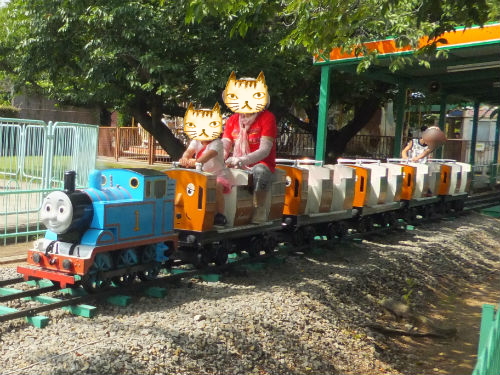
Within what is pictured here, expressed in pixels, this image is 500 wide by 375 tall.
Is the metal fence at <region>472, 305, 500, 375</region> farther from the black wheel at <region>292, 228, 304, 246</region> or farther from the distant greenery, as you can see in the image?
the distant greenery

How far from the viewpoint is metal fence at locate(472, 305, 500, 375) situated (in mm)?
2803

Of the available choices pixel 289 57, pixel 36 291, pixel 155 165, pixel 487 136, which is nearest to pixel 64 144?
pixel 36 291

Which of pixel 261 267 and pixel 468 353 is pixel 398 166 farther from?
pixel 468 353

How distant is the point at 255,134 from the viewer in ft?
27.4

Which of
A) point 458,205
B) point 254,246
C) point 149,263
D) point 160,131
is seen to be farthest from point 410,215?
point 149,263

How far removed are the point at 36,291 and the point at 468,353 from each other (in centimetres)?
494

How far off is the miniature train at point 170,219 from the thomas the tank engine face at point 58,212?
0.4 inches

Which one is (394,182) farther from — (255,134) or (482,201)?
(482,201)

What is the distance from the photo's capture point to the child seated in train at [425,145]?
1261cm

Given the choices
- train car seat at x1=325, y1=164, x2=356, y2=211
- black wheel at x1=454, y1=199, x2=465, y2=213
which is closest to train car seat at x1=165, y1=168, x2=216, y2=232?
train car seat at x1=325, y1=164, x2=356, y2=211

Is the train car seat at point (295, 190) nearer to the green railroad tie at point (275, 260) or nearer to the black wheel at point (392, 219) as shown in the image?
the green railroad tie at point (275, 260)

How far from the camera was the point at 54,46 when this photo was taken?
14617 millimetres

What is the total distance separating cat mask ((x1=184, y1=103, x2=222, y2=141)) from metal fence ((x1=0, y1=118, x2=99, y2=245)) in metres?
3.27

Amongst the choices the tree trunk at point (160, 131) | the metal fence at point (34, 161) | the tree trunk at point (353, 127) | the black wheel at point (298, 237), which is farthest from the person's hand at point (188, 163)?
the tree trunk at point (353, 127)
